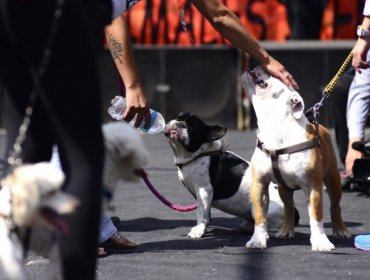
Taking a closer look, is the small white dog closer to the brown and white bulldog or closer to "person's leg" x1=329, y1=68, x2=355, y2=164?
the brown and white bulldog

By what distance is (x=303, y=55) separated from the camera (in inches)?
463

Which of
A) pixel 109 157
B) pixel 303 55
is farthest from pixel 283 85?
pixel 303 55

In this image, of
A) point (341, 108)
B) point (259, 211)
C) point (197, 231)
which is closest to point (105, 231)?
point (197, 231)

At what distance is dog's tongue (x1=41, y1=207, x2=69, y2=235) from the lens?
105 inches

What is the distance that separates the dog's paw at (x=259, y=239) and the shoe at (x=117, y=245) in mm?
586

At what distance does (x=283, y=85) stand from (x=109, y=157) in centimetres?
187

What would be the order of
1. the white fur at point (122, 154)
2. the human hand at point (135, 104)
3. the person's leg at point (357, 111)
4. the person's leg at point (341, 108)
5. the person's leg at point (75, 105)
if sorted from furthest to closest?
the person's leg at point (341, 108)
the person's leg at point (357, 111)
the human hand at point (135, 104)
the white fur at point (122, 154)
the person's leg at point (75, 105)

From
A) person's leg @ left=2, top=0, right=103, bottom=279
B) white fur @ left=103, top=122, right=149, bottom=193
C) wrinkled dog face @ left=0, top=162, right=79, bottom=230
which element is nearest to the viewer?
wrinkled dog face @ left=0, top=162, right=79, bottom=230

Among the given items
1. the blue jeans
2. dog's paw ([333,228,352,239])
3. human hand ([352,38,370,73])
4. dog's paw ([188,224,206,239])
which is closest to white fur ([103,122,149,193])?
the blue jeans

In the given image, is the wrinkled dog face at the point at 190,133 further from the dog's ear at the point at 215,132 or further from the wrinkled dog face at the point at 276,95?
the wrinkled dog face at the point at 276,95

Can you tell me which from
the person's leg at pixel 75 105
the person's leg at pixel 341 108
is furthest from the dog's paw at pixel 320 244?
the person's leg at pixel 341 108

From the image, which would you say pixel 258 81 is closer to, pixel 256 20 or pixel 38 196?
pixel 38 196

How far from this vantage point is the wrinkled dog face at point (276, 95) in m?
4.75

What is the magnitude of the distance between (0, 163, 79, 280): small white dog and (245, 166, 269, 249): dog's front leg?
2.14 meters
